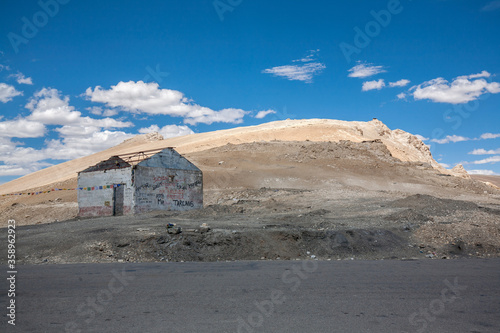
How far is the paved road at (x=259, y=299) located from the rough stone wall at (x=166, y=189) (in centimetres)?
1511

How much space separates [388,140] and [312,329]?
3188 inches

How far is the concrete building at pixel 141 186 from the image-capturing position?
2517 cm

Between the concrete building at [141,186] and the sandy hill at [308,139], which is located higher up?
the sandy hill at [308,139]

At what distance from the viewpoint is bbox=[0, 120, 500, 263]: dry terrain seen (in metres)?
13.3

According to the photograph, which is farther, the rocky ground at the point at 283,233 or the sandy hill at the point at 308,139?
the sandy hill at the point at 308,139

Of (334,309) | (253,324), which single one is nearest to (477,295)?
(334,309)

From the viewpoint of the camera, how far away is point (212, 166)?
164ft

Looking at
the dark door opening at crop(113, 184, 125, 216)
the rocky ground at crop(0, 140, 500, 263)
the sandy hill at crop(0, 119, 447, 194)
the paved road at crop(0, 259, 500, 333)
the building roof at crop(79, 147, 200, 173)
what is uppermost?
the sandy hill at crop(0, 119, 447, 194)

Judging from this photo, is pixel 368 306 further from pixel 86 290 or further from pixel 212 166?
pixel 212 166

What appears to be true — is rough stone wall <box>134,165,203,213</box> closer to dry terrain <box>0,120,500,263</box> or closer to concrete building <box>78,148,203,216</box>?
concrete building <box>78,148,203,216</box>

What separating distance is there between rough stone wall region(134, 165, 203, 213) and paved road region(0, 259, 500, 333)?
15.1 meters

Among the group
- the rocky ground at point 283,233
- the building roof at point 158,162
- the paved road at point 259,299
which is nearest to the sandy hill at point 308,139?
the rocky ground at point 283,233

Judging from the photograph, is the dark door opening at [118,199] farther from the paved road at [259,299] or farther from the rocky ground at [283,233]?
the paved road at [259,299]

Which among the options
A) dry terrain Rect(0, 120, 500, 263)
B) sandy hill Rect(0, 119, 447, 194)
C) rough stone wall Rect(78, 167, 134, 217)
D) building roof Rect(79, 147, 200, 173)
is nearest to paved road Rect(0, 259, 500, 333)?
dry terrain Rect(0, 120, 500, 263)
